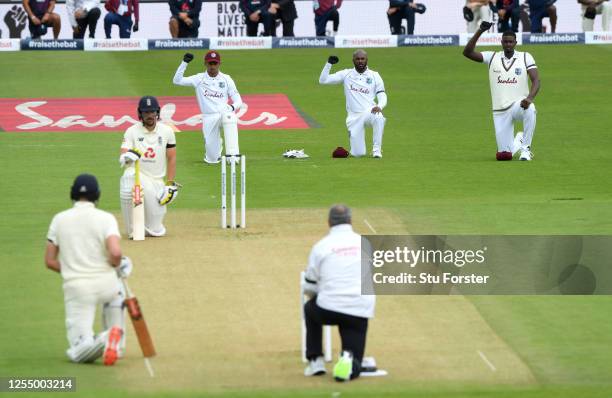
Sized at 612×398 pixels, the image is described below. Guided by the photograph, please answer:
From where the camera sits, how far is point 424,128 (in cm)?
2872

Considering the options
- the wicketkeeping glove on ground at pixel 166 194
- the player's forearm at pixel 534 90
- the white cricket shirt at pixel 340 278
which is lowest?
the wicketkeeping glove on ground at pixel 166 194

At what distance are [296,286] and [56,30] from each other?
2395cm

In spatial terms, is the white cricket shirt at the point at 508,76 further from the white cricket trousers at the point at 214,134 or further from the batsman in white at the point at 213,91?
the white cricket trousers at the point at 214,134

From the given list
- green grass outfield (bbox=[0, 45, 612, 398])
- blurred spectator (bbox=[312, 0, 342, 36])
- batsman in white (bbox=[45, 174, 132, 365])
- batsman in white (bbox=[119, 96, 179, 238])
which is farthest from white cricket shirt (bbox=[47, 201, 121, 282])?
blurred spectator (bbox=[312, 0, 342, 36])

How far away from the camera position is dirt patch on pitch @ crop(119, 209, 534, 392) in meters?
12.0

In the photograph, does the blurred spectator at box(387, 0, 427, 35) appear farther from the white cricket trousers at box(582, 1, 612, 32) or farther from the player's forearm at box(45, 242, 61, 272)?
the player's forearm at box(45, 242, 61, 272)

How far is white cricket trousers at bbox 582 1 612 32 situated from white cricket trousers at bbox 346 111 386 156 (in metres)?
15.3

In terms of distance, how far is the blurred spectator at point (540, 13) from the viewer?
37.7 metres

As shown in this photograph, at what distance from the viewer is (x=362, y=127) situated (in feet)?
81.7

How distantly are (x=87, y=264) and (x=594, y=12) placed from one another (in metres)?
28.7

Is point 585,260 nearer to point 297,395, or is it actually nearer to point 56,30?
point 297,395

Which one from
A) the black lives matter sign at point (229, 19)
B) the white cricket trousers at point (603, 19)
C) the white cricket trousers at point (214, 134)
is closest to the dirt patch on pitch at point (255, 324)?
the white cricket trousers at point (214, 134)

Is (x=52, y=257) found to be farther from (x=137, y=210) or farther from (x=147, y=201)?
(x=147, y=201)

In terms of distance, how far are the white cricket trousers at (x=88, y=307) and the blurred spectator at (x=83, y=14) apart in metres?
25.3
